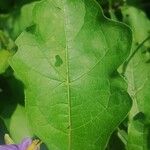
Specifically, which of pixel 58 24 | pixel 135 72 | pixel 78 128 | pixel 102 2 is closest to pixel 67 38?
pixel 58 24

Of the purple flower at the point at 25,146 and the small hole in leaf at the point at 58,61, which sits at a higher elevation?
the small hole in leaf at the point at 58,61

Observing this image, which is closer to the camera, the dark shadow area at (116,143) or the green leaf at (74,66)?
the green leaf at (74,66)

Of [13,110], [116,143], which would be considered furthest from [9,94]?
[116,143]

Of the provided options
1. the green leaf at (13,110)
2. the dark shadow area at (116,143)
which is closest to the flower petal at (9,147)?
the green leaf at (13,110)

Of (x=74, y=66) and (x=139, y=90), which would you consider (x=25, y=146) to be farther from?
(x=139, y=90)

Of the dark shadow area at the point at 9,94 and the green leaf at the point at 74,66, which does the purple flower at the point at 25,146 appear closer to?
the green leaf at the point at 74,66

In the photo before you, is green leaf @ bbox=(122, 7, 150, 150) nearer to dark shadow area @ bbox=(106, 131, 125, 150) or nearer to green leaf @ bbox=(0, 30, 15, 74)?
dark shadow area @ bbox=(106, 131, 125, 150)
